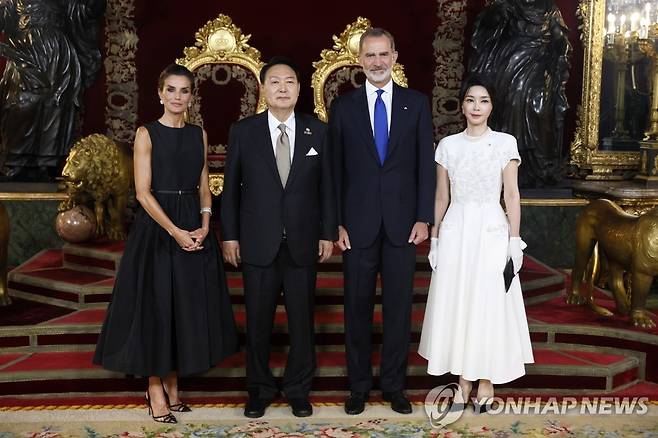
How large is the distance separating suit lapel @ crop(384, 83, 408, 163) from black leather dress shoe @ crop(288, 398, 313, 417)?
1213 mm

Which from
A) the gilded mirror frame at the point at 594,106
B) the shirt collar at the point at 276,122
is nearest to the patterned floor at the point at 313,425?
the shirt collar at the point at 276,122

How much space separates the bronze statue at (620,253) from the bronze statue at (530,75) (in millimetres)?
1355

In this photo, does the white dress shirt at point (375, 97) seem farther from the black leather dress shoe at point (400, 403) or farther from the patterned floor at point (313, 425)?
the patterned floor at point (313, 425)

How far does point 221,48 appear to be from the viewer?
6.35 m

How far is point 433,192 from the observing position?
3156 mm

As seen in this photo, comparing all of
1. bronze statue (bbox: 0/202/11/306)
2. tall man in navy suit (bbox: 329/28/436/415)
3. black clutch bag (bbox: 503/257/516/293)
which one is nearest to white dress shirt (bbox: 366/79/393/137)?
tall man in navy suit (bbox: 329/28/436/415)

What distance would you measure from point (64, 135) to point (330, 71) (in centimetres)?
238

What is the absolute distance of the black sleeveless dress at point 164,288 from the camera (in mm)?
3096

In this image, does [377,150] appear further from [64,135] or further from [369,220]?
[64,135]

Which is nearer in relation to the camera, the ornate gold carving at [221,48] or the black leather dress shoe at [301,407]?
the black leather dress shoe at [301,407]

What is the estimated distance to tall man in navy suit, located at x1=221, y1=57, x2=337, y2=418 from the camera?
10.1 ft

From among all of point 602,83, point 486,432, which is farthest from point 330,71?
point 486,432

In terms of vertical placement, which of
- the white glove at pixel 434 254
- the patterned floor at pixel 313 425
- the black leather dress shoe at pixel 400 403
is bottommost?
the patterned floor at pixel 313 425

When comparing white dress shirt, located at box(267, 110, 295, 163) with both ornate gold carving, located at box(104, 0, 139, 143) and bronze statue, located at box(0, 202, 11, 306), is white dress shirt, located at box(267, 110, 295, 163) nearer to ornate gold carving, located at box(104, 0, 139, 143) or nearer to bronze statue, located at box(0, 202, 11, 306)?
bronze statue, located at box(0, 202, 11, 306)
